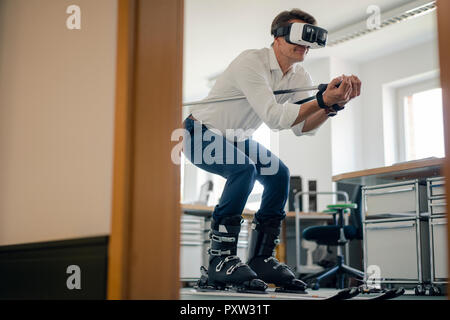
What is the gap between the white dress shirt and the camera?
88.3 inches

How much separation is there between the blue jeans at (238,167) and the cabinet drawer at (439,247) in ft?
3.94

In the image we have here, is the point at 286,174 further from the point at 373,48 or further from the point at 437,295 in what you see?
the point at 373,48

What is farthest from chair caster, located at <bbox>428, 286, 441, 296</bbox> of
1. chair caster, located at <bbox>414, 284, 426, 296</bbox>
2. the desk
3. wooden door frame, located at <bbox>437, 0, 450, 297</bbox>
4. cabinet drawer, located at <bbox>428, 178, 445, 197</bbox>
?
wooden door frame, located at <bbox>437, 0, 450, 297</bbox>

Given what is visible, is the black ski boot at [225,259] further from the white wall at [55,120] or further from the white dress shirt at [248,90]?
the white wall at [55,120]

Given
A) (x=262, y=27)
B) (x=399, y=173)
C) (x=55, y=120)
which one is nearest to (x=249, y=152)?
(x=55, y=120)

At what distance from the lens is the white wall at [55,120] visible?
1549 millimetres

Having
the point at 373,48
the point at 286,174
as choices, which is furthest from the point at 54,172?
the point at 373,48

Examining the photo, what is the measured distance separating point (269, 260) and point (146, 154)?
3.60 feet

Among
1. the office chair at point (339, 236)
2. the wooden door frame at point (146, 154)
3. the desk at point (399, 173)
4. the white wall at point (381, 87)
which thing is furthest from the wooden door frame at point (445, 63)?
the white wall at point (381, 87)

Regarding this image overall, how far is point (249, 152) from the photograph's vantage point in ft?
7.93

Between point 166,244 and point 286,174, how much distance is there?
1.11 meters

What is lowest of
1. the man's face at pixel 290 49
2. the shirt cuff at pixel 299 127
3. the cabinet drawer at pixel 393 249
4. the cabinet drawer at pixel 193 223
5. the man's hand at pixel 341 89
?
the cabinet drawer at pixel 393 249

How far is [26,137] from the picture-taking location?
2.05m

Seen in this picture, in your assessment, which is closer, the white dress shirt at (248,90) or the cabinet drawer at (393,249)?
the white dress shirt at (248,90)
